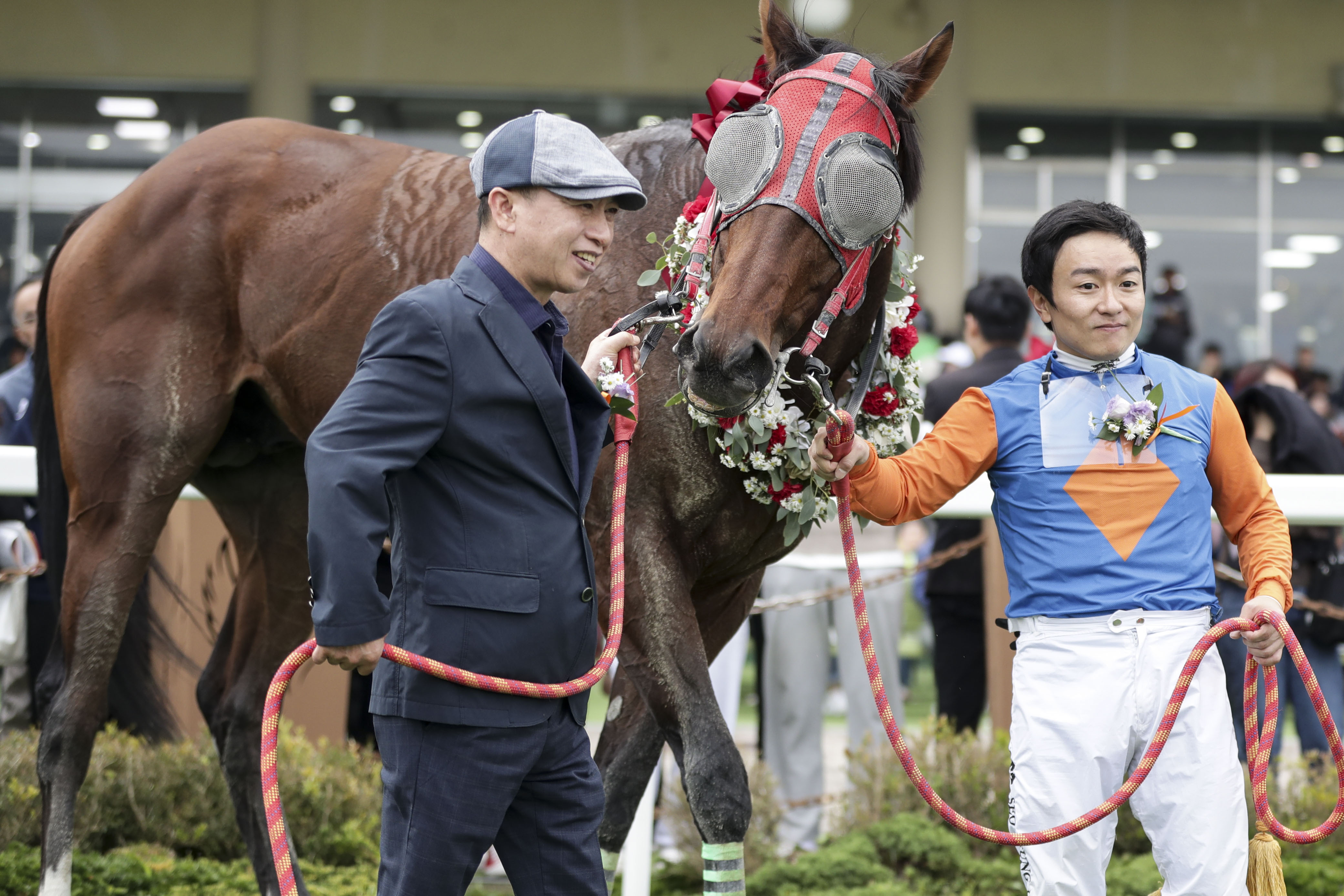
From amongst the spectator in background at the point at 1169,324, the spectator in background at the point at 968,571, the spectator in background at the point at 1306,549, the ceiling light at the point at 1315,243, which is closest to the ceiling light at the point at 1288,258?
the ceiling light at the point at 1315,243

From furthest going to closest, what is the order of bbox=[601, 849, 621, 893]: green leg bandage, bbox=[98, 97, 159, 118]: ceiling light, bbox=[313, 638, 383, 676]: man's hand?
bbox=[98, 97, 159, 118]: ceiling light, bbox=[601, 849, 621, 893]: green leg bandage, bbox=[313, 638, 383, 676]: man's hand

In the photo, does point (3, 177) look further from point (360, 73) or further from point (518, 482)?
point (518, 482)

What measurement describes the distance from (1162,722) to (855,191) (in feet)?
3.68

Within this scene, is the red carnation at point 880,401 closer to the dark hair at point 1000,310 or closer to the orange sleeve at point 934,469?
the orange sleeve at point 934,469

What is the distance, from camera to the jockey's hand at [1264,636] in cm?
231

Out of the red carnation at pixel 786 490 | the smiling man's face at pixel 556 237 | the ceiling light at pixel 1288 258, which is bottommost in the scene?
the red carnation at pixel 786 490

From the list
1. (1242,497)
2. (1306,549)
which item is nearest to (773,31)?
(1242,497)

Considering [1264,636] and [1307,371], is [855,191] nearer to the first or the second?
[1264,636]

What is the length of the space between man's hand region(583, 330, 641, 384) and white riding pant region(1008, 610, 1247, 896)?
0.98m

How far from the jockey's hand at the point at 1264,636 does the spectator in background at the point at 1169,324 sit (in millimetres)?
10009

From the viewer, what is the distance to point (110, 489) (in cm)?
366

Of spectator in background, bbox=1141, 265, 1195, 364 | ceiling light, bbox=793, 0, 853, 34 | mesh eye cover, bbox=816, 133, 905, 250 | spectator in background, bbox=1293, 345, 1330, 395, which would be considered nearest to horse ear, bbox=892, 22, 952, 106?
mesh eye cover, bbox=816, 133, 905, 250

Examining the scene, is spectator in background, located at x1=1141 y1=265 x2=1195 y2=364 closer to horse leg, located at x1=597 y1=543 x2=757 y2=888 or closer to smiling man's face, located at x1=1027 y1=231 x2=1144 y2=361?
smiling man's face, located at x1=1027 y1=231 x2=1144 y2=361

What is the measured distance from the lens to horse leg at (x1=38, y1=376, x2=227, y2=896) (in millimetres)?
3631
